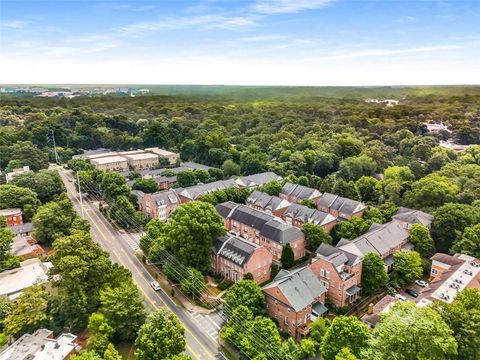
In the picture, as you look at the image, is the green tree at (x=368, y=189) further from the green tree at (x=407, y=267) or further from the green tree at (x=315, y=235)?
the green tree at (x=407, y=267)

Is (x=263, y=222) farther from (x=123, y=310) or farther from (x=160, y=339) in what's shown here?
(x=160, y=339)

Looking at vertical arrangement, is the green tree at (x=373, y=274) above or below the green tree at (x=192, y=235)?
below

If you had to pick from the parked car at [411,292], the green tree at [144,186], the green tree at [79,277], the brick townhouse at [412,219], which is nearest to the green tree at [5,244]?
the green tree at [79,277]

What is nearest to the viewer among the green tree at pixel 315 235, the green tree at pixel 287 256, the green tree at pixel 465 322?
the green tree at pixel 465 322

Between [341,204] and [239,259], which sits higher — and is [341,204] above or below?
above

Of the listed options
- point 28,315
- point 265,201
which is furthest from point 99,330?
point 265,201

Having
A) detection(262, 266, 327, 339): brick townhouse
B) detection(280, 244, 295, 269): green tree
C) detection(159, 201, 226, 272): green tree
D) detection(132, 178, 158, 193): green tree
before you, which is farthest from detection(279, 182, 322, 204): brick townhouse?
detection(262, 266, 327, 339): brick townhouse

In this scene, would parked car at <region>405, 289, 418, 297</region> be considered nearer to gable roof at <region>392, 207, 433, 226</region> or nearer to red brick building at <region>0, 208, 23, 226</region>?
gable roof at <region>392, 207, 433, 226</region>
